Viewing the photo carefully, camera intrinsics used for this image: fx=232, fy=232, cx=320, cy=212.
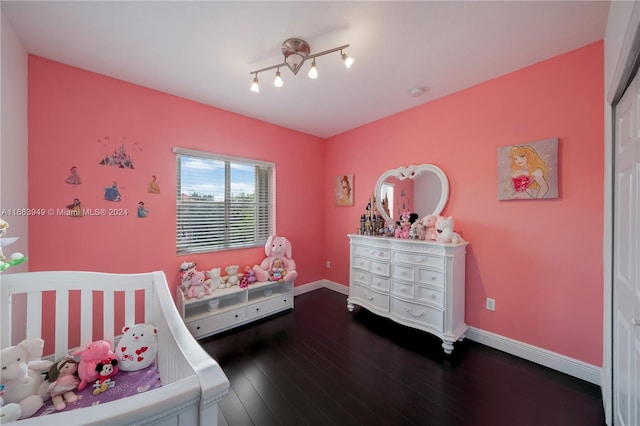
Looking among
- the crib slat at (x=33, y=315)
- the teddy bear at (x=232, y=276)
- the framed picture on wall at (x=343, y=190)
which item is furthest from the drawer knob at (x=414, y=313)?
the crib slat at (x=33, y=315)

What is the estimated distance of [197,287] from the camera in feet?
7.89

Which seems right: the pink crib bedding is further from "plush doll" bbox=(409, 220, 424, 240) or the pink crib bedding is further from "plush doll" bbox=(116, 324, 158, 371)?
"plush doll" bbox=(409, 220, 424, 240)

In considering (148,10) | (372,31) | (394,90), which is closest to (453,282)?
(394,90)

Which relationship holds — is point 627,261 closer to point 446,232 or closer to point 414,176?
point 446,232

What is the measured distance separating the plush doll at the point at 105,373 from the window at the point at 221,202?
1330mm

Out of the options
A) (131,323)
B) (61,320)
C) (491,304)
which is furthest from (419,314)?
(61,320)

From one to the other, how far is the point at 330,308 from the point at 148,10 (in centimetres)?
317

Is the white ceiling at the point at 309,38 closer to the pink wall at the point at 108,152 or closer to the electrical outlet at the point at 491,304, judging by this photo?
the pink wall at the point at 108,152

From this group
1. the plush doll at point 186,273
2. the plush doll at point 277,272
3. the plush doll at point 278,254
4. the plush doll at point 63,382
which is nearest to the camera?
the plush doll at point 63,382

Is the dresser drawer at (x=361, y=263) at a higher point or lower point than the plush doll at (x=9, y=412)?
higher

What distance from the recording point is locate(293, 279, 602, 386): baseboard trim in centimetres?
171

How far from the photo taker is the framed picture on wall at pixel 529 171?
185 centimetres

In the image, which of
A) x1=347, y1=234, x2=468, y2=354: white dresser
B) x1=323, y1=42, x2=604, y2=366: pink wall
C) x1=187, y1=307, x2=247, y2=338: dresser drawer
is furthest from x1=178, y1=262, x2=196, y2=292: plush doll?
x1=323, y1=42, x2=604, y2=366: pink wall

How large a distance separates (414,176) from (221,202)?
2.35 metres
